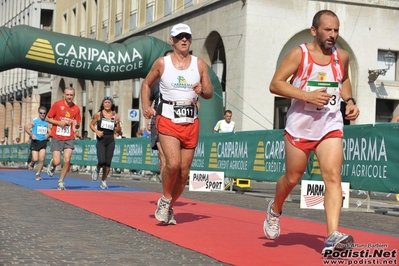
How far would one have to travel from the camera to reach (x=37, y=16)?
71062 mm

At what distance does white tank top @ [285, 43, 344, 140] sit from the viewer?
716 centimetres

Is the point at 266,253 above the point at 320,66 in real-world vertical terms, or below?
below

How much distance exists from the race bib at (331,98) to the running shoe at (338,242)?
1.02 metres

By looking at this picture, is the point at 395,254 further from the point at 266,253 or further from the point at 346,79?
the point at 346,79

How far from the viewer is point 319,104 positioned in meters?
6.98

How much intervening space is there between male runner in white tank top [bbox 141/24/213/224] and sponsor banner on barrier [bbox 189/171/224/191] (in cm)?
971

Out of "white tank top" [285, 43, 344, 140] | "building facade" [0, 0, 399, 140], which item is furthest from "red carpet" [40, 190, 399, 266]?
"building facade" [0, 0, 399, 140]

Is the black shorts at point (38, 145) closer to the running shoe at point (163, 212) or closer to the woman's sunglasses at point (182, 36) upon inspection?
the running shoe at point (163, 212)

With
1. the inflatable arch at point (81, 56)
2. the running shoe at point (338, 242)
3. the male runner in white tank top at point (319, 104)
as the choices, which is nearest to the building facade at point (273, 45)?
the inflatable arch at point (81, 56)

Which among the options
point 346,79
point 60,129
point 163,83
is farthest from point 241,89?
point 346,79

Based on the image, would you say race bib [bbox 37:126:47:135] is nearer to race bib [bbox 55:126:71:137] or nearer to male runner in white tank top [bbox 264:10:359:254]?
race bib [bbox 55:126:71:137]

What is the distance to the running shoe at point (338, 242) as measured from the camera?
6.56 metres

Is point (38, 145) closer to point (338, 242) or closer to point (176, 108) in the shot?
point (176, 108)

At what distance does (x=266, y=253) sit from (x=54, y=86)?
53629 millimetres
